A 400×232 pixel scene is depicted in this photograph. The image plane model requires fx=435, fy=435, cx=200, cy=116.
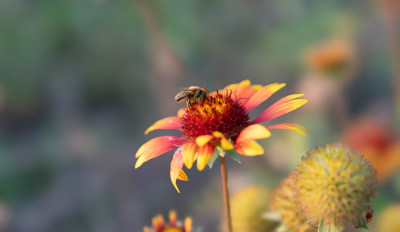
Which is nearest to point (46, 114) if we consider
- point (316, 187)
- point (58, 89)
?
point (58, 89)

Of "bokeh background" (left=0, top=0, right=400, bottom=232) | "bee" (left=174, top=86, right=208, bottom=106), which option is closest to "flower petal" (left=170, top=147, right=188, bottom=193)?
"bee" (left=174, top=86, right=208, bottom=106)

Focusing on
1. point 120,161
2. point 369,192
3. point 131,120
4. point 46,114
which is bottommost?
point 369,192

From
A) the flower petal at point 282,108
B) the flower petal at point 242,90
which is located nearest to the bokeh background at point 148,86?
the flower petal at point 242,90

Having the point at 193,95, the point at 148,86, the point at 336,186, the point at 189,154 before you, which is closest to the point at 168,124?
the point at 193,95

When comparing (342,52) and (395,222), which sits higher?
(342,52)

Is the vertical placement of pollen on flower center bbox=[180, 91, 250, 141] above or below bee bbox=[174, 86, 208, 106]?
below

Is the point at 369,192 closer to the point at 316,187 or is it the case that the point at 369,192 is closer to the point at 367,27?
the point at 316,187

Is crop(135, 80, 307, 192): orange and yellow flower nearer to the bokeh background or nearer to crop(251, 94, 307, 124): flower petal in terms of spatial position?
crop(251, 94, 307, 124): flower petal

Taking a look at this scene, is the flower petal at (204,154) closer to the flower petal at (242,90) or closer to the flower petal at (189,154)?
the flower petal at (189,154)
